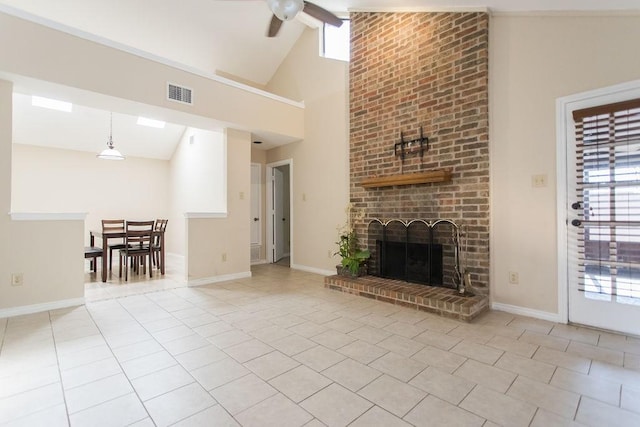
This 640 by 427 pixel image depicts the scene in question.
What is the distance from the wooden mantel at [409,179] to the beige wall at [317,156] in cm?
68

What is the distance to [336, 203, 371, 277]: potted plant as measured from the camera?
4.25 m

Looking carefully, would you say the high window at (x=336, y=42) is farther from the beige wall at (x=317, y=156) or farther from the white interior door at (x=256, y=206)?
the white interior door at (x=256, y=206)

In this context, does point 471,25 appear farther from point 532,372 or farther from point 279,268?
point 279,268

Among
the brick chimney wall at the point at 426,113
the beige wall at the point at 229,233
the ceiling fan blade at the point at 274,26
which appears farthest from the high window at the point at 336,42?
the beige wall at the point at 229,233

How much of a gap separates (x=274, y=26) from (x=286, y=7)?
662 millimetres

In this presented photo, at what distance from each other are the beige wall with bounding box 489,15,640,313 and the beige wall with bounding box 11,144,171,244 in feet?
24.3

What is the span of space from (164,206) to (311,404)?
24.3ft

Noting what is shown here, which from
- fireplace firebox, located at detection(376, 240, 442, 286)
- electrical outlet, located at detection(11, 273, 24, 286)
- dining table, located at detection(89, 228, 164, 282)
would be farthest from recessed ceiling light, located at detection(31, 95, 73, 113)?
fireplace firebox, located at detection(376, 240, 442, 286)

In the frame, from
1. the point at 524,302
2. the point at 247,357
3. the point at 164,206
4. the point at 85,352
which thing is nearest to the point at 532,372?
the point at 524,302

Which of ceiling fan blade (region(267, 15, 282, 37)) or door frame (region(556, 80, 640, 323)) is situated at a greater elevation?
ceiling fan blade (region(267, 15, 282, 37))

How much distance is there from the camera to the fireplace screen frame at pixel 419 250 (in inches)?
141

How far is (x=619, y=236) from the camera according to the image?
262 centimetres

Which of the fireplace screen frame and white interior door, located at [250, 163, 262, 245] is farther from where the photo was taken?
white interior door, located at [250, 163, 262, 245]

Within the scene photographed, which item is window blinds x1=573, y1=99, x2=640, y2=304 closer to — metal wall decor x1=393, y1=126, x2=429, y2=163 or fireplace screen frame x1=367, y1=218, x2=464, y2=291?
fireplace screen frame x1=367, y1=218, x2=464, y2=291
